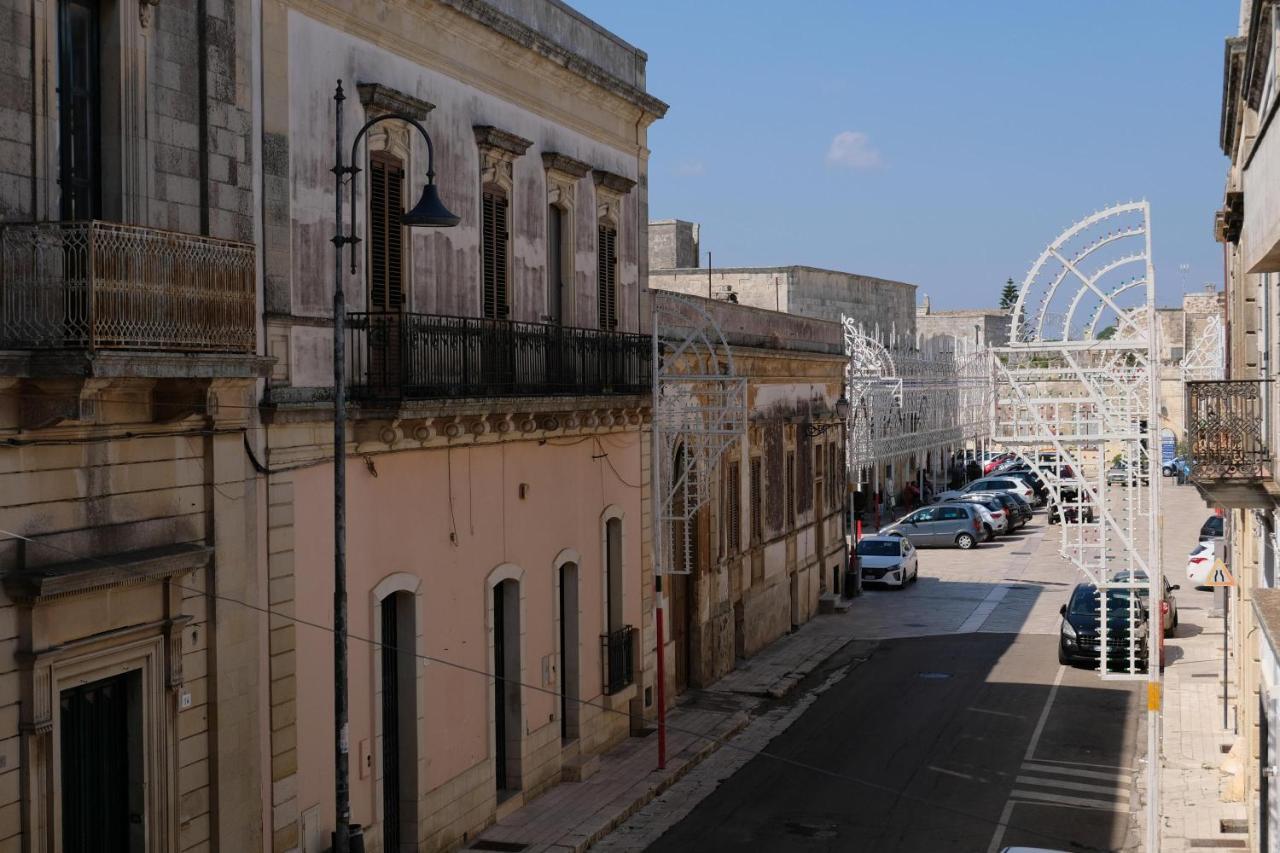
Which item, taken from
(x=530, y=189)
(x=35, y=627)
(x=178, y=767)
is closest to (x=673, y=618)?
(x=530, y=189)

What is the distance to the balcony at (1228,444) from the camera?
14.1m

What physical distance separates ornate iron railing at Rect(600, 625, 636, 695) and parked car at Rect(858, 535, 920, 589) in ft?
55.1

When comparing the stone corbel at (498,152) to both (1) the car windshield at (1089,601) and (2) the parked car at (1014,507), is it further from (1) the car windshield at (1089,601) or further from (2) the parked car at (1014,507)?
(2) the parked car at (1014,507)

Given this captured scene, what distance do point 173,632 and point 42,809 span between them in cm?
170

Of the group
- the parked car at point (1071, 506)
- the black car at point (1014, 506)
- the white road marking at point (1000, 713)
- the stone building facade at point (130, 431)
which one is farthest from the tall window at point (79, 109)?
the black car at point (1014, 506)

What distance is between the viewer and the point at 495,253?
18.7 m

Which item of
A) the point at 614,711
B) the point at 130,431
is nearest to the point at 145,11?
the point at 130,431

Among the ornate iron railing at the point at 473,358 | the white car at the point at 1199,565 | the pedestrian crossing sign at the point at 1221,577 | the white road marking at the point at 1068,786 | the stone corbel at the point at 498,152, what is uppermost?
the stone corbel at the point at 498,152

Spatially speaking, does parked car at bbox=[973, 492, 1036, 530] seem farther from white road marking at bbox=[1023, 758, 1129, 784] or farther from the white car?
white road marking at bbox=[1023, 758, 1129, 784]

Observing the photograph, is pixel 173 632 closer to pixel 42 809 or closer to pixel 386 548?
pixel 42 809

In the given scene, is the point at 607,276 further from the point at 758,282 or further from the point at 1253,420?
the point at 758,282

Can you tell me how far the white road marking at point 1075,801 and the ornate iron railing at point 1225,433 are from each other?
20.5ft

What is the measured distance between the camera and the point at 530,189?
19.8 meters

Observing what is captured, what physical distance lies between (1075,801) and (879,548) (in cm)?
2052
